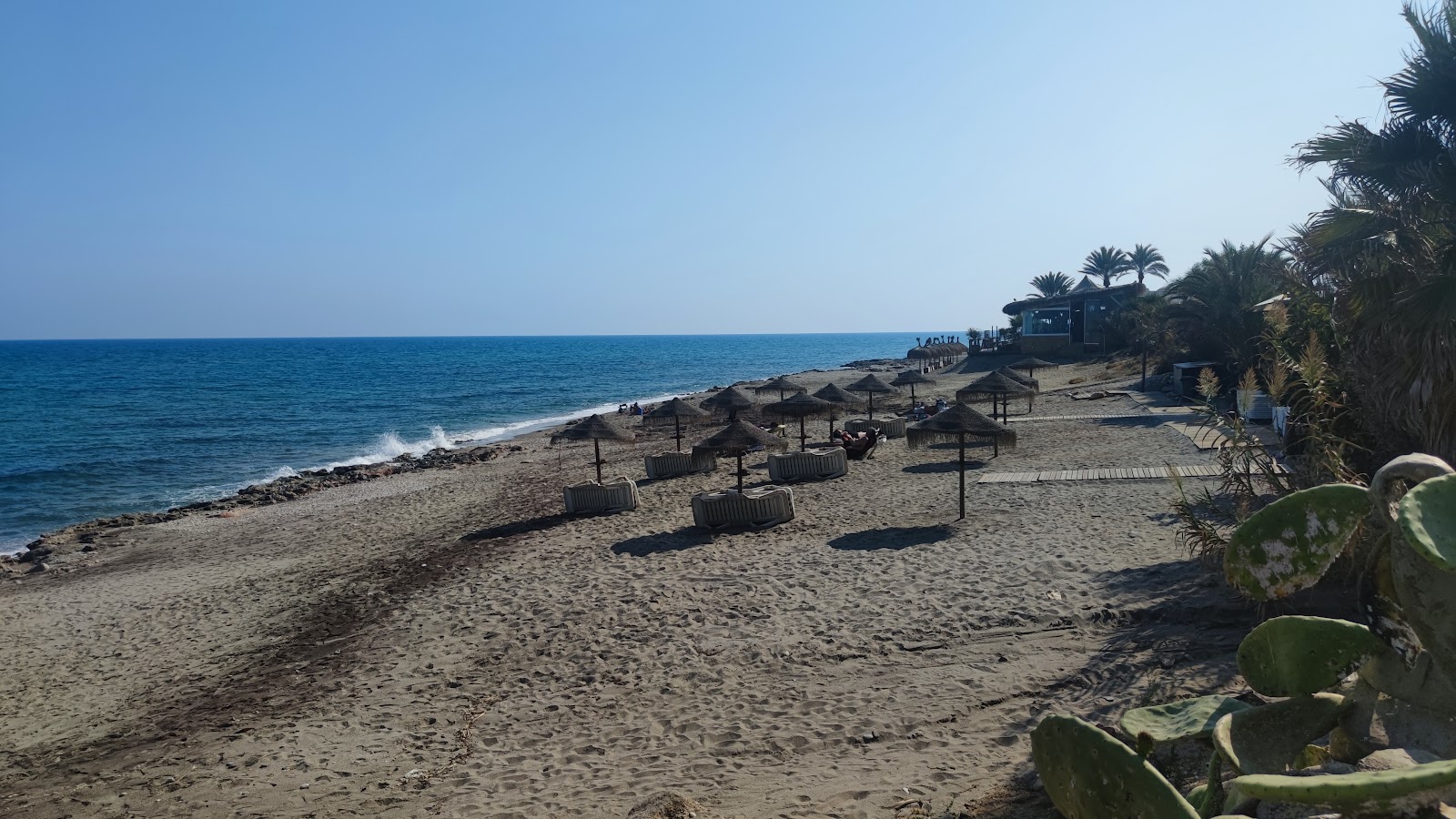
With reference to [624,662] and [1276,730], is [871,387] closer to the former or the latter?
[624,662]

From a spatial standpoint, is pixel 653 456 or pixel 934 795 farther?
pixel 653 456

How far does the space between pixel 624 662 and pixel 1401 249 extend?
768 cm

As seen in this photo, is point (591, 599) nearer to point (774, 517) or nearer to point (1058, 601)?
point (774, 517)

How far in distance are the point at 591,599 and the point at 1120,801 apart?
26.8ft

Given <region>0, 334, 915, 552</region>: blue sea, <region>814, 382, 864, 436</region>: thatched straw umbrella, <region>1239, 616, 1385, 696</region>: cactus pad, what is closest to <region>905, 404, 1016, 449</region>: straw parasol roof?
<region>814, 382, 864, 436</region>: thatched straw umbrella

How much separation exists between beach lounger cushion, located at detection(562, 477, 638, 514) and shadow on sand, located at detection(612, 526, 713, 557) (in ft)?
7.78

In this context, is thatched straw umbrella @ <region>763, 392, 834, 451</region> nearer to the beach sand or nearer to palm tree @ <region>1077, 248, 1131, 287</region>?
the beach sand

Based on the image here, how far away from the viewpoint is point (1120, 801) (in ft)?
9.18

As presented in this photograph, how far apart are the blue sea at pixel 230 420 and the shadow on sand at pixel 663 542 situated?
16247 millimetres

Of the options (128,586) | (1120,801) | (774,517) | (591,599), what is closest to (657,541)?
(774,517)

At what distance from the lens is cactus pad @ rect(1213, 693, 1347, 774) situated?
321cm

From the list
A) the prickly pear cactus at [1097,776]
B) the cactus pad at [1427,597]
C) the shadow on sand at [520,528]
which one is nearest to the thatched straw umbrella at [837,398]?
the shadow on sand at [520,528]

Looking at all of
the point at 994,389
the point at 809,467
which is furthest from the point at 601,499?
the point at 994,389

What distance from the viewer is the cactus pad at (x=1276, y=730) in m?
3.21
